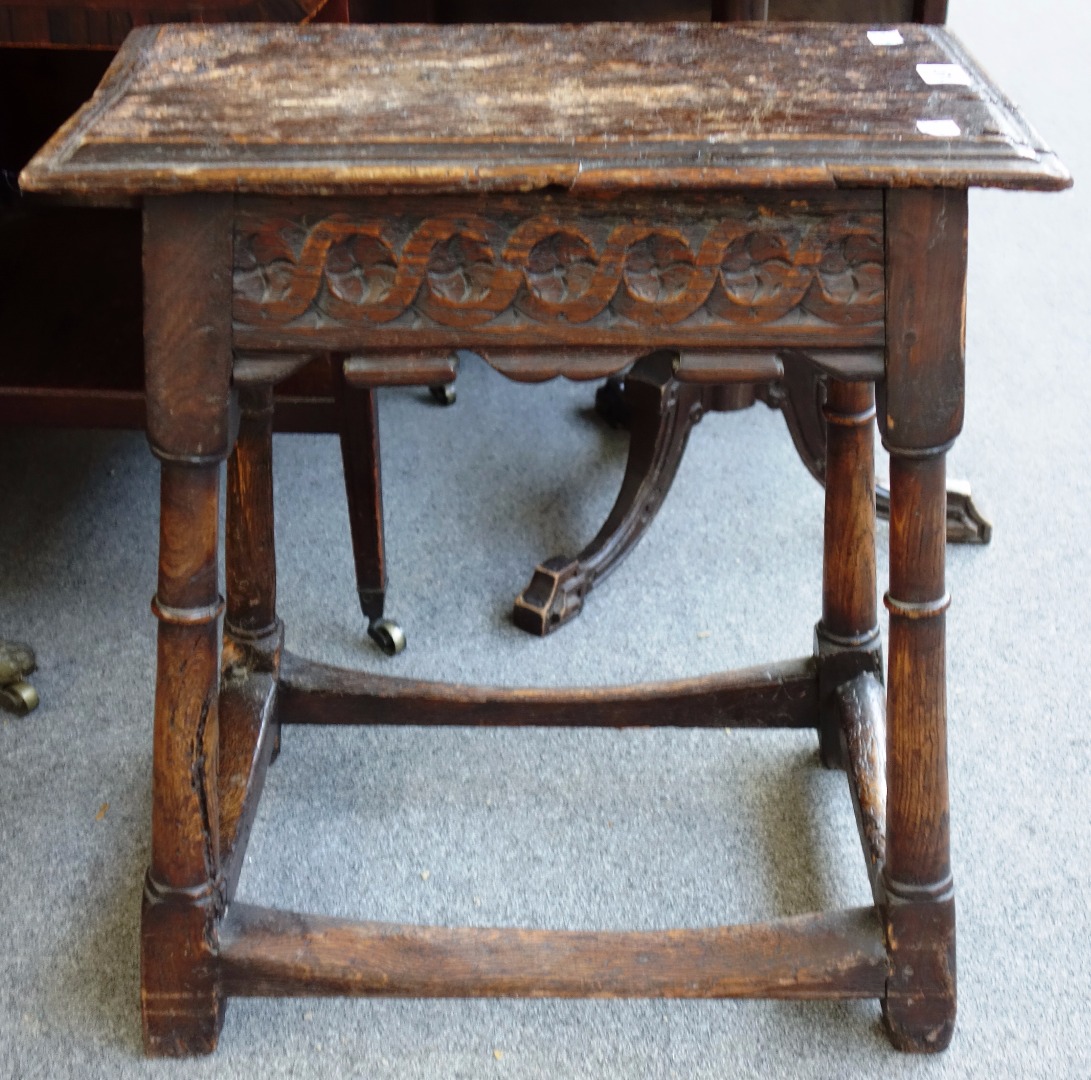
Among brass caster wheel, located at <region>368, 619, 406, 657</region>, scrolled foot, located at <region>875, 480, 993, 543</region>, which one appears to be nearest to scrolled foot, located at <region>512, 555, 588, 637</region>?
brass caster wheel, located at <region>368, 619, 406, 657</region>

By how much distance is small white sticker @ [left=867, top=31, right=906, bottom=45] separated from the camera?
3.48ft

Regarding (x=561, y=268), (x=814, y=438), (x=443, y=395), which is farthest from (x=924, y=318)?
(x=443, y=395)

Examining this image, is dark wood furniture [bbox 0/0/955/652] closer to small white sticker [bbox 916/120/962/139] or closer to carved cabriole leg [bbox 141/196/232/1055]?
carved cabriole leg [bbox 141/196/232/1055]

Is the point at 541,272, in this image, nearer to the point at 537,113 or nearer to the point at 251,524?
the point at 537,113

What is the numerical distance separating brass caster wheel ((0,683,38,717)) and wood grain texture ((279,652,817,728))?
30 centimetres

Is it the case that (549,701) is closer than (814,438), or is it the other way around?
(549,701)

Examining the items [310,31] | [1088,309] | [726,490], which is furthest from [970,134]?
[1088,309]

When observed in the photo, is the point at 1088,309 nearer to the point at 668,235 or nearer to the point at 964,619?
the point at 964,619

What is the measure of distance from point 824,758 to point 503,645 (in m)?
0.39

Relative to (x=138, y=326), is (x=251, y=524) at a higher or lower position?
lower

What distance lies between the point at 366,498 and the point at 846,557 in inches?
19.7

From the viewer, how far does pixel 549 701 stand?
52.3 inches

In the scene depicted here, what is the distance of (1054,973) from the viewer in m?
1.18

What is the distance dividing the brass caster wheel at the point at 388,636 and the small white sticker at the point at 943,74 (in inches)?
32.4
